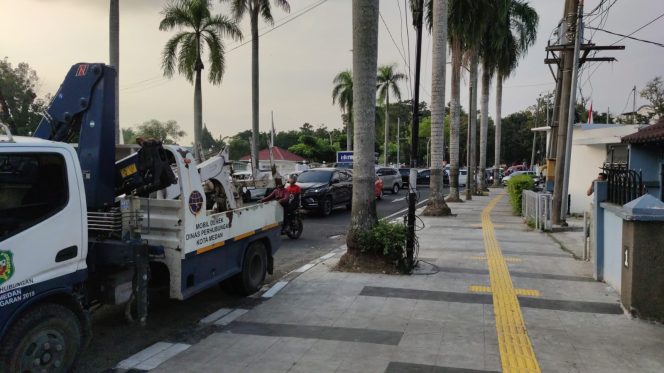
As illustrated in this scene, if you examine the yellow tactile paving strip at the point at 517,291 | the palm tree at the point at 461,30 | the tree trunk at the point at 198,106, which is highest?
the palm tree at the point at 461,30

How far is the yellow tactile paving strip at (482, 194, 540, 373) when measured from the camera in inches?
193

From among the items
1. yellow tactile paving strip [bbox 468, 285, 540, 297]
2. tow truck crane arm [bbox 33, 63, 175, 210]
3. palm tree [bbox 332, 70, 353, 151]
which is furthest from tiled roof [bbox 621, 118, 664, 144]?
palm tree [bbox 332, 70, 353, 151]

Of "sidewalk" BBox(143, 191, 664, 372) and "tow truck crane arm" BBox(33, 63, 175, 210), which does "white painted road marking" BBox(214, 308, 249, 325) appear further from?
"tow truck crane arm" BBox(33, 63, 175, 210)

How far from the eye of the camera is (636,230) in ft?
20.1

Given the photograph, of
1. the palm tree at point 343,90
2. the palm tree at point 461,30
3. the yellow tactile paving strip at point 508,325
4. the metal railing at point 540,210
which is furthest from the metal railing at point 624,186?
the palm tree at point 343,90

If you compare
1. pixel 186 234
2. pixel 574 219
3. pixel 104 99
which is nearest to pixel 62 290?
pixel 186 234

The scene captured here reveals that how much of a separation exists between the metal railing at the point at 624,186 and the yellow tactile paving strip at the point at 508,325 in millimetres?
2021

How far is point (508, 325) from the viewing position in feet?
19.8

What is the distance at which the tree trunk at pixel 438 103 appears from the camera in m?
16.9

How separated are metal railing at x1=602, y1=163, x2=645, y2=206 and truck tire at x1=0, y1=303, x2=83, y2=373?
686cm

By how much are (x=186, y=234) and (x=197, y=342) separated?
45.6 inches

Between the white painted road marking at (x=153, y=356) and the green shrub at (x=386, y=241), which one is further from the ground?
the green shrub at (x=386, y=241)

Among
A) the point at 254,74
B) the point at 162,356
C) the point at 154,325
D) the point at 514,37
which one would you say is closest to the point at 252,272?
the point at 154,325

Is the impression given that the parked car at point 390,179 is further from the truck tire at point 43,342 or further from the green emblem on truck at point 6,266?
the green emblem on truck at point 6,266
